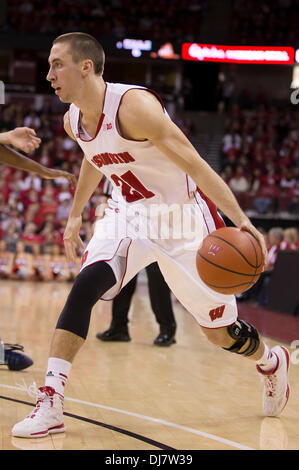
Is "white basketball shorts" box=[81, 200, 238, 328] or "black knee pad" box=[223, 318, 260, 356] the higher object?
"white basketball shorts" box=[81, 200, 238, 328]

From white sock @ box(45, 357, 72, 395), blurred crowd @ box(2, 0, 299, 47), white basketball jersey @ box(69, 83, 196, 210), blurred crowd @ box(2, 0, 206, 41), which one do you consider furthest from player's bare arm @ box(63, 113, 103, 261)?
blurred crowd @ box(2, 0, 206, 41)

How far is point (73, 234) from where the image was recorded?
384cm

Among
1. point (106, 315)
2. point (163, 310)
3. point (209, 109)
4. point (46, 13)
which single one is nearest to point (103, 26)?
point (46, 13)

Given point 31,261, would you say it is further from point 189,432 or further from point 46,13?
point 46,13

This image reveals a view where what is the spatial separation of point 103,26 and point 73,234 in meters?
19.6

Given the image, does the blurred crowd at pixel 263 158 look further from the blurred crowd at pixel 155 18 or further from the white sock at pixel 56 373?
the white sock at pixel 56 373

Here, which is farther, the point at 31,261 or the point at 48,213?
the point at 48,213

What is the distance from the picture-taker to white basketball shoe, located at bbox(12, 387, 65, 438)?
3045 mm

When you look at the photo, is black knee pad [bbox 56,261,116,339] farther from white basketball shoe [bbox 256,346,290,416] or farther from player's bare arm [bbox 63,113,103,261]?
white basketball shoe [bbox 256,346,290,416]

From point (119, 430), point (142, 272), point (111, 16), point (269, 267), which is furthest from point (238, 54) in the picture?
point (119, 430)

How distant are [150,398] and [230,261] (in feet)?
4.77

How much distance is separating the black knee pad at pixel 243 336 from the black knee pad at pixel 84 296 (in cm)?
73

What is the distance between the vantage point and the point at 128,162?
341 cm

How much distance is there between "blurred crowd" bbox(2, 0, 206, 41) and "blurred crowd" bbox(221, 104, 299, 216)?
3.53 meters
